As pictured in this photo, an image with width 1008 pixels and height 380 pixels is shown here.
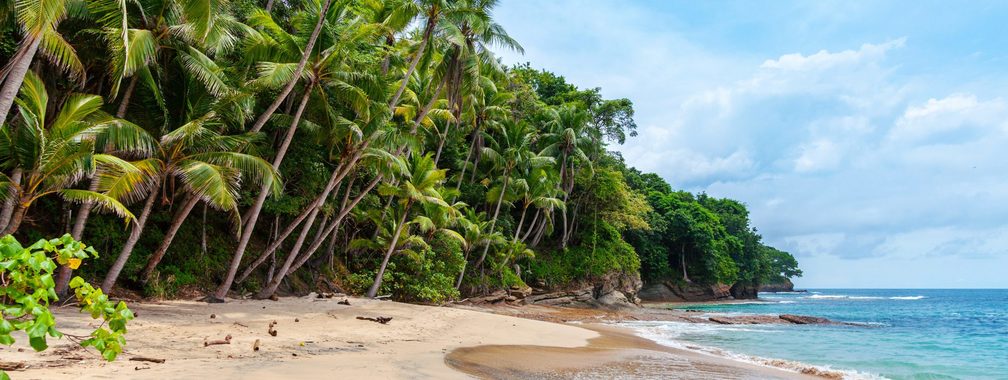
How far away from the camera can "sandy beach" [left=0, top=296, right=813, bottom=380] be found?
17.2 ft

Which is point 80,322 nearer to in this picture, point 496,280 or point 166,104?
point 166,104

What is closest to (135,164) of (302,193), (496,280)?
(302,193)

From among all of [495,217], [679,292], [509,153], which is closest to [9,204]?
[495,217]

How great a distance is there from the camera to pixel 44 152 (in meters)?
7.65

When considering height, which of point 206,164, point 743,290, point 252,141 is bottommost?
point 743,290

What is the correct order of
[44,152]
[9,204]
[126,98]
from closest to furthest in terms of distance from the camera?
[44,152] → [9,204] → [126,98]

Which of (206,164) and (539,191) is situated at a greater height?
(539,191)

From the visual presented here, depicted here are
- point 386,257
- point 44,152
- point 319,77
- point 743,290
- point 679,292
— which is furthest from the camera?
point 743,290

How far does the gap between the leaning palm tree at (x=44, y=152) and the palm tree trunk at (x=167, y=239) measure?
2345 millimetres

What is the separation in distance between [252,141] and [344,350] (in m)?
6.34

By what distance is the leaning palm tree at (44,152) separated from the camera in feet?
24.9

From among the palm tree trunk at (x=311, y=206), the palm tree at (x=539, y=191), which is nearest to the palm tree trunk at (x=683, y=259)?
the palm tree at (x=539, y=191)

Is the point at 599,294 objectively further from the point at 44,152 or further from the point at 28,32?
the point at 28,32

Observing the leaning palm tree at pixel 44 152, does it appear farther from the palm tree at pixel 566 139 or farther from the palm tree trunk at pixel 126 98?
the palm tree at pixel 566 139
